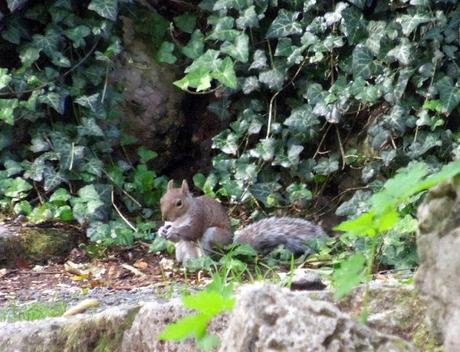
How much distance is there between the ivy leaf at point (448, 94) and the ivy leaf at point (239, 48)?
140 centimetres

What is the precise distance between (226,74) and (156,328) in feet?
14.7

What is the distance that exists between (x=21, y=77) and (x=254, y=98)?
164 cm

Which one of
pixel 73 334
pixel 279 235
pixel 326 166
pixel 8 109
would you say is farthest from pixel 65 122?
pixel 73 334

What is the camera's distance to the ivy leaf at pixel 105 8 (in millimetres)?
7430

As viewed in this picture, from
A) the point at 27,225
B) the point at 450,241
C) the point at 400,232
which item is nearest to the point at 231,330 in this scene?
the point at 450,241

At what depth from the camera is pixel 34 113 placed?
740 cm

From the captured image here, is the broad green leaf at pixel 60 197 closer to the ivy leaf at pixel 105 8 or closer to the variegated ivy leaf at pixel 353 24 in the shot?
the ivy leaf at pixel 105 8

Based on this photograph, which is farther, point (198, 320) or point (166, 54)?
point (166, 54)

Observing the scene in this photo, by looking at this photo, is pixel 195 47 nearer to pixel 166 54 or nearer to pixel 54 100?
pixel 166 54

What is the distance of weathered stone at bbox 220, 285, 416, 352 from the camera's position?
2035 mm

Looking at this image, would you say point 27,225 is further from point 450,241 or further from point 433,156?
point 450,241

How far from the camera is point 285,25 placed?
7.41 meters

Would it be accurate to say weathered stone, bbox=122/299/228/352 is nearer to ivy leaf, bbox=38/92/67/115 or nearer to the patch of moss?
the patch of moss

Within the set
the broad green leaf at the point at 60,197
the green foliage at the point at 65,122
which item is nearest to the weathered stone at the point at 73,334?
the green foliage at the point at 65,122
